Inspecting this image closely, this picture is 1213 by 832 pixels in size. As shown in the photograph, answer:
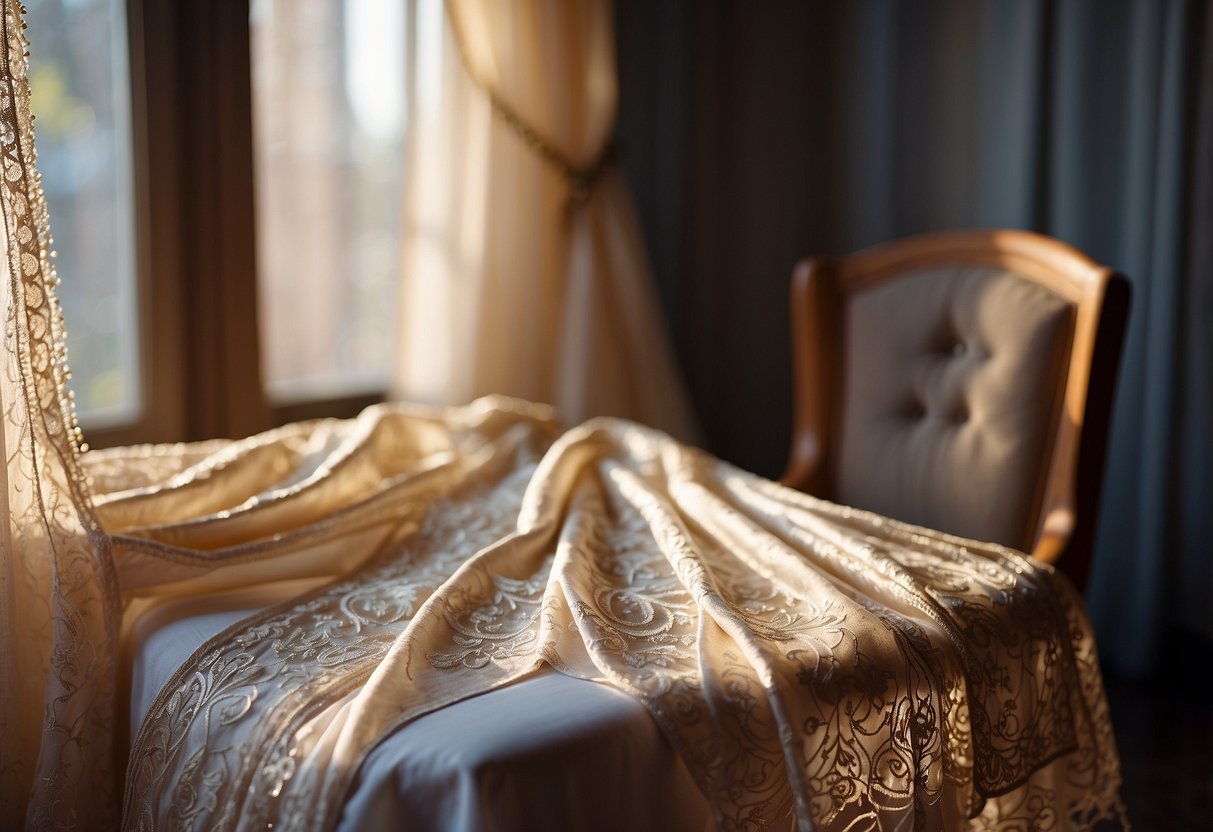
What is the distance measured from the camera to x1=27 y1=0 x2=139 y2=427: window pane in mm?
2445

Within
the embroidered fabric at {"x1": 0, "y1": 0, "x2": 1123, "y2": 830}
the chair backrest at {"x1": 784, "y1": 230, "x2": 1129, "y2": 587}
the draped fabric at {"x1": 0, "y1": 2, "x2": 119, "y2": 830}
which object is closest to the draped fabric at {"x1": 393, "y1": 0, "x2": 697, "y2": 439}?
the chair backrest at {"x1": 784, "y1": 230, "x2": 1129, "y2": 587}

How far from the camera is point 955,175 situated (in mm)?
3393

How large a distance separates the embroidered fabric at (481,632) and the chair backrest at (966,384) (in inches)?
12.8

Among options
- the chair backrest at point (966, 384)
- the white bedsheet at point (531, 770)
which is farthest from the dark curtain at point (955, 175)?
the white bedsheet at point (531, 770)

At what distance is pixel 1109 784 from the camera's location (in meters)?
1.71

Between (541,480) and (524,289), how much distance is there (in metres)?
1.52

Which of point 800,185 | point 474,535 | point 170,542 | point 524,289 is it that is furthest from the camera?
point 800,185

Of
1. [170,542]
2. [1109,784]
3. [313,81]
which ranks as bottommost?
[1109,784]

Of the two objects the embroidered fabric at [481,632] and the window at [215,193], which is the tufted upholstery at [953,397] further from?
the window at [215,193]

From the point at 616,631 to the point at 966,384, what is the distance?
106 centimetres

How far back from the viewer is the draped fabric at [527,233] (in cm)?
315

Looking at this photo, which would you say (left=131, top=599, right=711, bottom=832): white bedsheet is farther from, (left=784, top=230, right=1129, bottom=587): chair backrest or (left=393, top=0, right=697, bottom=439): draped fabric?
(left=393, top=0, right=697, bottom=439): draped fabric

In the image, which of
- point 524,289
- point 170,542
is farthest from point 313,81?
point 170,542

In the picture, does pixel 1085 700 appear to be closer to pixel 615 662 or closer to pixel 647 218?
pixel 615 662
